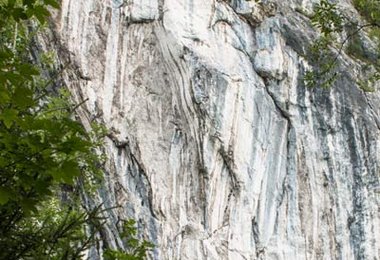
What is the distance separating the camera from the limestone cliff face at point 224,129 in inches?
624

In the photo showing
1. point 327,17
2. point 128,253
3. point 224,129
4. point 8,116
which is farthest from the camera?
point 224,129

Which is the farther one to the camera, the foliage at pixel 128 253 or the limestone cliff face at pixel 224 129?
the limestone cliff face at pixel 224 129

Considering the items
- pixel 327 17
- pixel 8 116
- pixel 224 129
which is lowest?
pixel 8 116

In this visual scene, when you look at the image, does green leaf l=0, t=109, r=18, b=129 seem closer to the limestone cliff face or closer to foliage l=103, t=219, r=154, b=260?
foliage l=103, t=219, r=154, b=260

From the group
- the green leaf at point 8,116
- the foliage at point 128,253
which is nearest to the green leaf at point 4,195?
the green leaf at point 8,116

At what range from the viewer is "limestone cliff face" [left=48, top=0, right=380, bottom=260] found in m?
15.9

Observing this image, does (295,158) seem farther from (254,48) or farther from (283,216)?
(254,48)

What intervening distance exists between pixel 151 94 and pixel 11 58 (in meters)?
14.5

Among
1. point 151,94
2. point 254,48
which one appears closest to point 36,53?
point 151,94

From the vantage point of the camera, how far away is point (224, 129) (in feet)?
55.9

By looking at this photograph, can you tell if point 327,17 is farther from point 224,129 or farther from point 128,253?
point 224,129

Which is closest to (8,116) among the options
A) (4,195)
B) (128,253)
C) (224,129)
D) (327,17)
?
(4,195)

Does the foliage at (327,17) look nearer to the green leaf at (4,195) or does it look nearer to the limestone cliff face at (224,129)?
the green leaf at (4,195)

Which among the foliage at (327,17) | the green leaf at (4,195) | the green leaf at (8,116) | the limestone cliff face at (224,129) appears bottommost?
the green leaf at (4,195)
